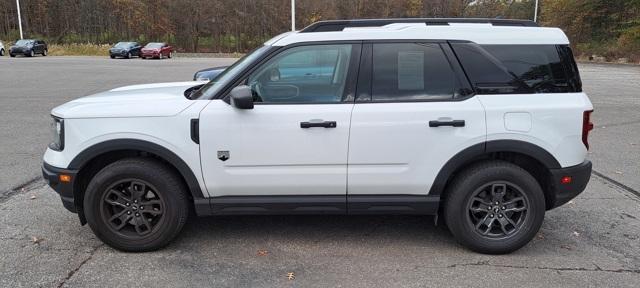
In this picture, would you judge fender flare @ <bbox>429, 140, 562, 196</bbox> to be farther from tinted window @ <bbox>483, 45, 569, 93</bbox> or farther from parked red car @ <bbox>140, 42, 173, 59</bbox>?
parked red car @ <bbox>140, 42, 173, 59</bbox>

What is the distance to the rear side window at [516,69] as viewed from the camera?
404cm

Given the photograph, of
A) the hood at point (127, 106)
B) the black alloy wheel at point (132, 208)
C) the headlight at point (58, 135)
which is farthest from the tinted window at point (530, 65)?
the headlight at point (58, 135)

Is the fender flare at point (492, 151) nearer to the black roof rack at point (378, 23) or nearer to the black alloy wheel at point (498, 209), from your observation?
the black alloy wheel at point (498, 209)

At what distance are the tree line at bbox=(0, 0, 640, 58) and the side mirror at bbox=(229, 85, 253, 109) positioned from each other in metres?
56.3

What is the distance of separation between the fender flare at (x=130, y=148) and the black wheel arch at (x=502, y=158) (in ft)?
6.22

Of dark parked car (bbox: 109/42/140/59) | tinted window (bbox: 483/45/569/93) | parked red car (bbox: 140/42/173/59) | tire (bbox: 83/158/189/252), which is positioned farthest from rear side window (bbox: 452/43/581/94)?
dark parked car (bbox: 109/42/140/59)

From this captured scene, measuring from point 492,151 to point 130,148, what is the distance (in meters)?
2.71

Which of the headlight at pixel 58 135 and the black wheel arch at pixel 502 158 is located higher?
the headlight at pixel 58 135

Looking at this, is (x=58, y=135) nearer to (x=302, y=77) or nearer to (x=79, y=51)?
(x=302, y=77)

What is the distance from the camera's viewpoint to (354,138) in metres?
3.93

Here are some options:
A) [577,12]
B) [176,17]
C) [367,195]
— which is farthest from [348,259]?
[176,17]

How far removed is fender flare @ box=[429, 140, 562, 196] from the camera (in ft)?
13.0

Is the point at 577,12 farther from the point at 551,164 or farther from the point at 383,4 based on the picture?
the point at 551,164

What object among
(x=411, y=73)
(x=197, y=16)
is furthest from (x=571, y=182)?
(x=197, y=16)
